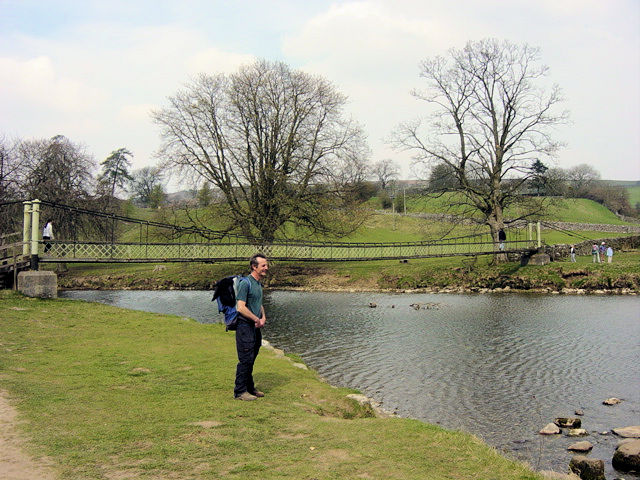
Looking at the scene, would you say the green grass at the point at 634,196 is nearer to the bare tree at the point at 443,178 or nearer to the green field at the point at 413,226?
the green field at the point at 413,226

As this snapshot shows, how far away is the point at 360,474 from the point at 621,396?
9495mm

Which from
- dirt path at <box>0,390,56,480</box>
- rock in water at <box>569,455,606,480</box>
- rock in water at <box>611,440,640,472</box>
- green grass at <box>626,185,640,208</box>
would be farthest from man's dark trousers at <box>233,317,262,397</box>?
green grass at <box>626,185,640,208</box>

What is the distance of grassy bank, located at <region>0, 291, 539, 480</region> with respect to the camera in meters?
5.78

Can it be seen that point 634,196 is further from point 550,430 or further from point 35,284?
point 35,284

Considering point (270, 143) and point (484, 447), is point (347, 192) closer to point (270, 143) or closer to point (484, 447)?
point (270, 143)

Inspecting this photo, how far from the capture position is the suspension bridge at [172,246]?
847 inches

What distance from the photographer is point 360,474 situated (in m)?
5.64

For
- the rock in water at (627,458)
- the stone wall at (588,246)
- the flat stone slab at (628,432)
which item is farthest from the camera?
the stone wall at (588,246)

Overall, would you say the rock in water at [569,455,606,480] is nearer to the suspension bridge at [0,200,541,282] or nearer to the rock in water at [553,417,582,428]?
the rock in water at [553,417,582,428]

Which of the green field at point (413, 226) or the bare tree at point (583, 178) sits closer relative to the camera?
the green field at point (413, 226)

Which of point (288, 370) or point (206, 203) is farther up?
point (206, 203)

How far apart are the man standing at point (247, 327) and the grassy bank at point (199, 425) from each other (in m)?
0.33

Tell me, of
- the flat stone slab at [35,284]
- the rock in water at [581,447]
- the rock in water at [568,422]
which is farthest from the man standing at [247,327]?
the flat stone slab at [35,284]

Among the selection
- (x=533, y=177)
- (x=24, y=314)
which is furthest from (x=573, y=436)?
(x=533, y=177)
